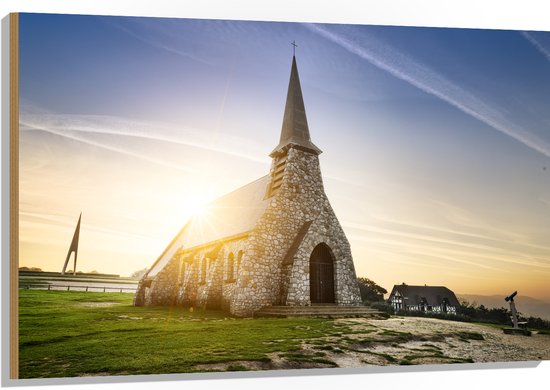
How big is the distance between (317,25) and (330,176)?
429 centimetres

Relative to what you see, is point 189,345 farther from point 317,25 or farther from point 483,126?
point 483,126

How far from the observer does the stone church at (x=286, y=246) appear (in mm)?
13703

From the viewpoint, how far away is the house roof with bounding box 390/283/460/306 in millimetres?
11191

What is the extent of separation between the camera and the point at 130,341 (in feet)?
28.7

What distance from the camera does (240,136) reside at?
11.0m

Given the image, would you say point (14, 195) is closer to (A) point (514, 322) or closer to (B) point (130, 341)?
(B) point (130, 341)

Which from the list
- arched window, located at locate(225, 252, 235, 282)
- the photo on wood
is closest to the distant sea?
the photo on wood

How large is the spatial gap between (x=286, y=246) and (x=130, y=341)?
7114mm

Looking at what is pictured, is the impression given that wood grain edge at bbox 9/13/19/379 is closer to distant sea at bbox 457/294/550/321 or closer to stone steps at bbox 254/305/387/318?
stone steps at bbox 254/305/387/318

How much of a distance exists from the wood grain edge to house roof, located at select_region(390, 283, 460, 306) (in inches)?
395

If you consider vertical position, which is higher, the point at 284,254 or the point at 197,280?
the point at 284,254

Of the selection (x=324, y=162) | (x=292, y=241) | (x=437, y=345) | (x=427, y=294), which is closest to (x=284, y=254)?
(x=292, y=241)

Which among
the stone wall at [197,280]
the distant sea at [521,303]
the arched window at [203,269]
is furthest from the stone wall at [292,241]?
the arched window at [203,269]

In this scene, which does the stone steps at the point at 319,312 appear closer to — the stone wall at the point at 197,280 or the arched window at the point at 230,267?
the stone wall at the point at 197,280
